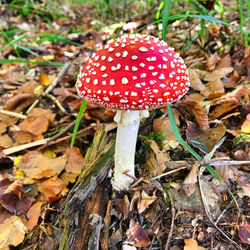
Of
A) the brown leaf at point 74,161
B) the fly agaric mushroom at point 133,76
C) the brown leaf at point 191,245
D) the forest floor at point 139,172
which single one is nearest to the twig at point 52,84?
the forest floor at point 139,172

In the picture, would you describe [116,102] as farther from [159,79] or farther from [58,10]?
[58,10]

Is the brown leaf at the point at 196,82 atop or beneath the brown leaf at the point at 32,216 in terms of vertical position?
atop

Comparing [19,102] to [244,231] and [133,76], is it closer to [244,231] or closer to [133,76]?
[133,76]

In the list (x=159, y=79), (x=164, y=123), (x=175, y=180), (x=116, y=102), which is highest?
(x=159, y=79)

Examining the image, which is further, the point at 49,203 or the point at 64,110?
the point at 64,110

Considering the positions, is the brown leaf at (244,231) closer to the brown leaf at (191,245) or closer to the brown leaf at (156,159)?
the brown leaf at (191,245)

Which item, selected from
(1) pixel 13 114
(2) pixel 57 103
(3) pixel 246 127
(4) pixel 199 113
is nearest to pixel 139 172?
(4) pixel 199 113

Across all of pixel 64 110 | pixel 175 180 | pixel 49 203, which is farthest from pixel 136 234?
pixel 64 110
